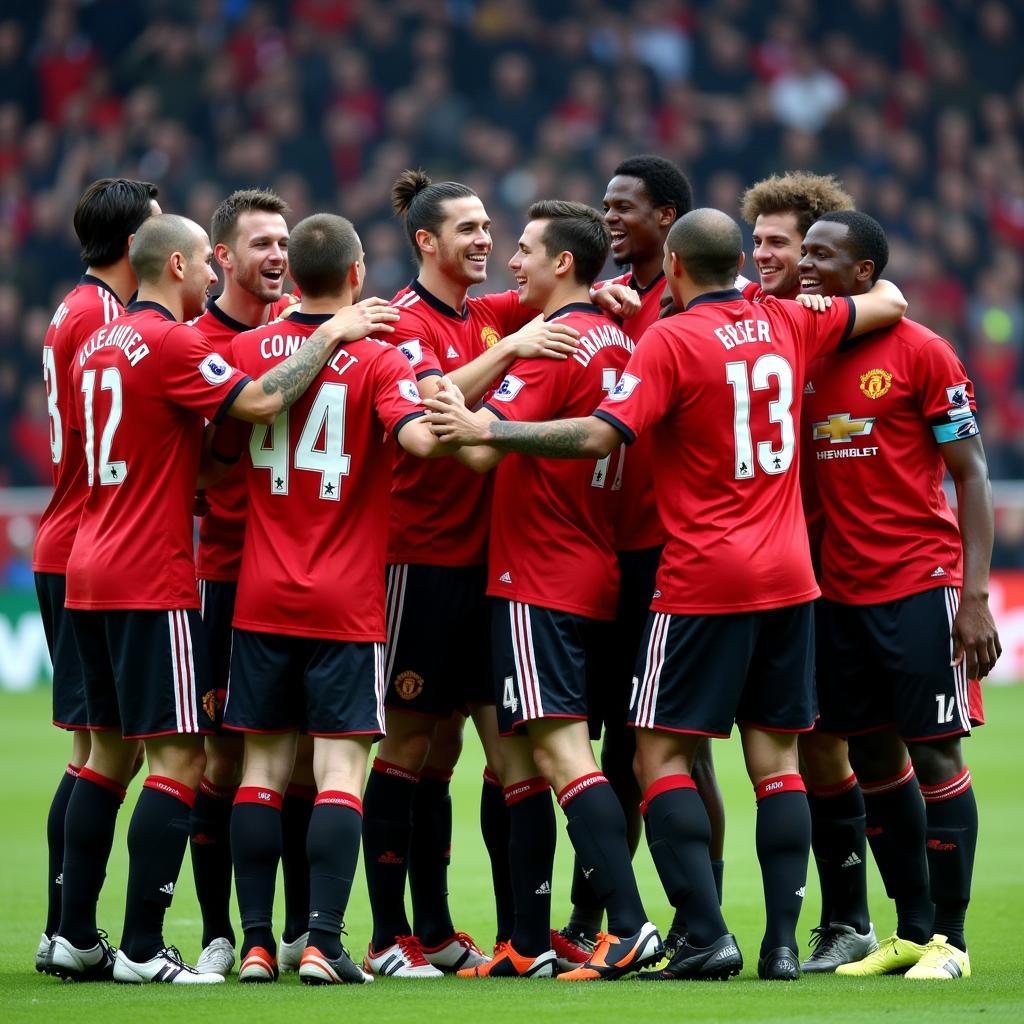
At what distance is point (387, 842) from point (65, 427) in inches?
74.2

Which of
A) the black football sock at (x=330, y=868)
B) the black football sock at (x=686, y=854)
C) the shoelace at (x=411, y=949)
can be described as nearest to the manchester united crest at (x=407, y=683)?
the black football sock at (x=330, y=868)

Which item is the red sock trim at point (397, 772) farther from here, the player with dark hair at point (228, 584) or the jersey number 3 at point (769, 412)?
the jersey number 3 at point (769, 412)

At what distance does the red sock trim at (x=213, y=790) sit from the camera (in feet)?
20.4

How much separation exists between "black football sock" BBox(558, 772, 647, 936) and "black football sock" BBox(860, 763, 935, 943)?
106cm

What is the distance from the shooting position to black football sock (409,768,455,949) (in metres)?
6.21

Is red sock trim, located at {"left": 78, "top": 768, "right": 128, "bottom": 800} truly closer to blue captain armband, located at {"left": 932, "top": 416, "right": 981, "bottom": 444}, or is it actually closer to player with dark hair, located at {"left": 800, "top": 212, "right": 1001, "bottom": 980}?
player with dark hair, located at {"left": 800, "top": 212, "right": 1001, "bottom": 980}

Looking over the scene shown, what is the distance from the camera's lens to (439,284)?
20.6ft

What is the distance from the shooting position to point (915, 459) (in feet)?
19.7

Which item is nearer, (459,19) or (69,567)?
(69,567)

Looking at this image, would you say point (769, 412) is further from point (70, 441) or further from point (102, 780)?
point (102, 780)

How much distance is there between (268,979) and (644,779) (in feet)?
4.56

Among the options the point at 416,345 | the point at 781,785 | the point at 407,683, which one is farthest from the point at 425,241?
the point at 781,785

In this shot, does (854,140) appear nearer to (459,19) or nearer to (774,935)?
(459,19)

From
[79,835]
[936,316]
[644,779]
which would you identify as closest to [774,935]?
[644,779]
